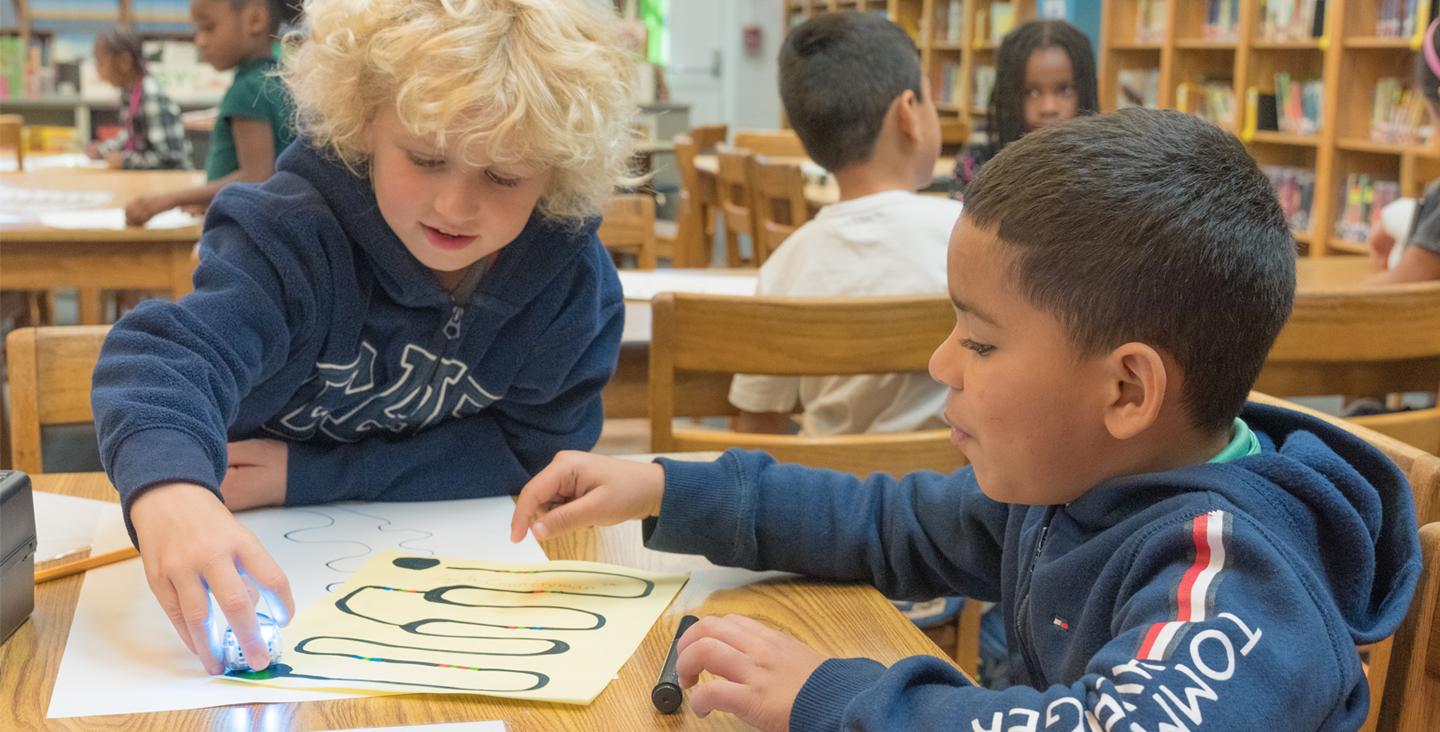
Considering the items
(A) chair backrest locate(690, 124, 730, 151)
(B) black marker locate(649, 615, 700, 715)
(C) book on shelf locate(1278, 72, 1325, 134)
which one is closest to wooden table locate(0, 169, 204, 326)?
(B) black marker locate(649, 615, 700, 715)

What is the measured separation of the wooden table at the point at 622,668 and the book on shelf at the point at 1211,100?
14.5ft

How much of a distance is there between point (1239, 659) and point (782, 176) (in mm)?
3141

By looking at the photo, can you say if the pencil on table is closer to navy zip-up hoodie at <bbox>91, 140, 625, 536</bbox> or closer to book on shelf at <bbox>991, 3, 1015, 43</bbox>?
navy zip-up hoodie at <bbox>91, 140, 625, 536</bbox>

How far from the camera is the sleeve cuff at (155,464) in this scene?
0.67 metres

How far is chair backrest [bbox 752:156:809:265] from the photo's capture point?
347 cm

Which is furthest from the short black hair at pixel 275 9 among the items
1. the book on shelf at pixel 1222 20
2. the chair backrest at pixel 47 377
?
the book on shelf at pixel 1222 20

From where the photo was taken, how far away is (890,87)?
1857 millimetres

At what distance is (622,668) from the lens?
650 mm

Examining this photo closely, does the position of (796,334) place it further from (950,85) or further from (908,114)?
(950,85)

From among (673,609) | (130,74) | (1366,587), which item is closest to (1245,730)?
(1366,587)

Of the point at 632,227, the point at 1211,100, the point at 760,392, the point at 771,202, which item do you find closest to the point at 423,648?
the point at 760,392

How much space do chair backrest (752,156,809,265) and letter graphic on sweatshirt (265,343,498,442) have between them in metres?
2.29

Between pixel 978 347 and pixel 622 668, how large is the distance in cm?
26

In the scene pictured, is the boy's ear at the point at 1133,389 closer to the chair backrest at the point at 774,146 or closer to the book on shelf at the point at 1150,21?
the chair backrest at the point at 774,146
